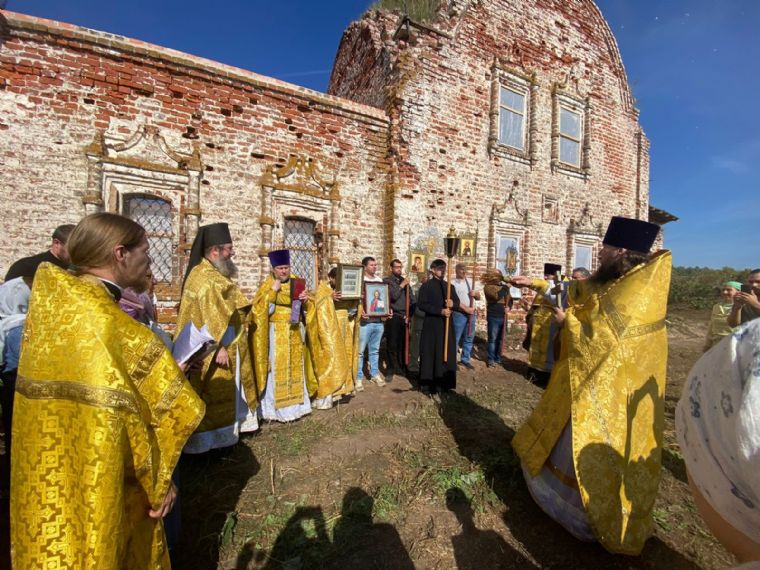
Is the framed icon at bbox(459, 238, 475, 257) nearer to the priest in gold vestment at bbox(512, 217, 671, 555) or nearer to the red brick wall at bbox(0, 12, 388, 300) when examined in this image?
the red brick wall at bbox(0, 12, 388, 300)

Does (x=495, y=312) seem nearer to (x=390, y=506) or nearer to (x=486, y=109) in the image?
(x=390, y=506)

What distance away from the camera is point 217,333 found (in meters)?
3.70

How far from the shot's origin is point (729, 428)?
698 mm

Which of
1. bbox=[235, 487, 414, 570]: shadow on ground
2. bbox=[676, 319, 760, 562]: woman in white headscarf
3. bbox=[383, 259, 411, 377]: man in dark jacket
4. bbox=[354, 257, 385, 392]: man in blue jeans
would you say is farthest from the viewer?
bbox=[383, 259, 411, 377]: man in dark jacket

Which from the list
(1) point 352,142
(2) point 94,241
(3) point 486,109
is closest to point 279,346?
(2) point 94,241

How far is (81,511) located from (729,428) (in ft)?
7.04

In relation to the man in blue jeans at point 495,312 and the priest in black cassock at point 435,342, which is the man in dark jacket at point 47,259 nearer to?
the priest in black cassock at point 435,342

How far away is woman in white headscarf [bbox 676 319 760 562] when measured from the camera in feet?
2.18

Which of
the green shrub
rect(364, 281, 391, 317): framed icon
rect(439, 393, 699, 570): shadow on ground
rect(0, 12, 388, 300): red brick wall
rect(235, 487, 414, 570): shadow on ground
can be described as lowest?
rect(235, 487, 414, 570): shadow on ground

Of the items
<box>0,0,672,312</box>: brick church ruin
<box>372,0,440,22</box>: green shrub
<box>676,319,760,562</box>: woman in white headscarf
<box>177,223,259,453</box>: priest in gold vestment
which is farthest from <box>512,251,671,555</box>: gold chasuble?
<box>372,0,440,22</box>: green shrub

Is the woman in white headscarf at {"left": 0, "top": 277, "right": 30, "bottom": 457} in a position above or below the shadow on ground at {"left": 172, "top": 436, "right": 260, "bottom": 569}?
above

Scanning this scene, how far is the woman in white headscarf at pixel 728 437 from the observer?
66 centimetres

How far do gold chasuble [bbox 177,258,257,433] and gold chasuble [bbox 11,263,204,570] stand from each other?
84.3 inches

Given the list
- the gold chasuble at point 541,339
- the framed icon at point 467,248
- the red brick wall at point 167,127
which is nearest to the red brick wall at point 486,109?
the framed icon at point 467,248
